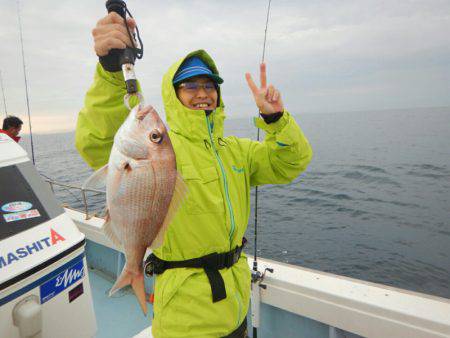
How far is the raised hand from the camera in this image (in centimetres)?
146

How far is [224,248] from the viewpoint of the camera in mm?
1886

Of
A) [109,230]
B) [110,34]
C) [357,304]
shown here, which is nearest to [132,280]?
[109,230]

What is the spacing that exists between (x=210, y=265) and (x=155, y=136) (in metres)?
0.85

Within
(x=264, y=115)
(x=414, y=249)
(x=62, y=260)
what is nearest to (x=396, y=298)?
(x=264, y=115)

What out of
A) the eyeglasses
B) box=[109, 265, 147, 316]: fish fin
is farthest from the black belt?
the eyeglasses

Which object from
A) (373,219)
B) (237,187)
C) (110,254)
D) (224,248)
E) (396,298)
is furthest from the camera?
(373,219)

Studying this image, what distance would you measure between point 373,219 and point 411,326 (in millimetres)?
9051

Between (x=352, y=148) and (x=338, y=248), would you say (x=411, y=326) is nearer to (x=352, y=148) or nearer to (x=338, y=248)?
(x=338, y=248)

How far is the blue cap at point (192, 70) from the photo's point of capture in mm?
1998

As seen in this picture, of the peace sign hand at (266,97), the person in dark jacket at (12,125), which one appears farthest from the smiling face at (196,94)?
the person in dark jacket at (12,125)

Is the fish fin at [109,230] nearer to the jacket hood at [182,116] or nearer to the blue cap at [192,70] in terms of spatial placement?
the jacket hood at [182,116]

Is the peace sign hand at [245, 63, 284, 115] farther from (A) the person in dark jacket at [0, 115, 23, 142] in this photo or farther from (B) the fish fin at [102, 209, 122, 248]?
(A) the person in dark jacket at [0, 115, 23, 142]

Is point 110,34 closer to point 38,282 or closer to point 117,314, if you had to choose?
point 38,282

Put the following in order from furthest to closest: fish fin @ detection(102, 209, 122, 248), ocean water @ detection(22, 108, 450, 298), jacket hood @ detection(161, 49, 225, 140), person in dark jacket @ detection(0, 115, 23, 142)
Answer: ocean water @ detection(22, 108, 450, 298) → person in dark jacket @ detection(0, 115, 23, 142) → jacket hood @ detection(161, 49, 225, 140) → fish fin @ detection(102, 209, 122, 248)
